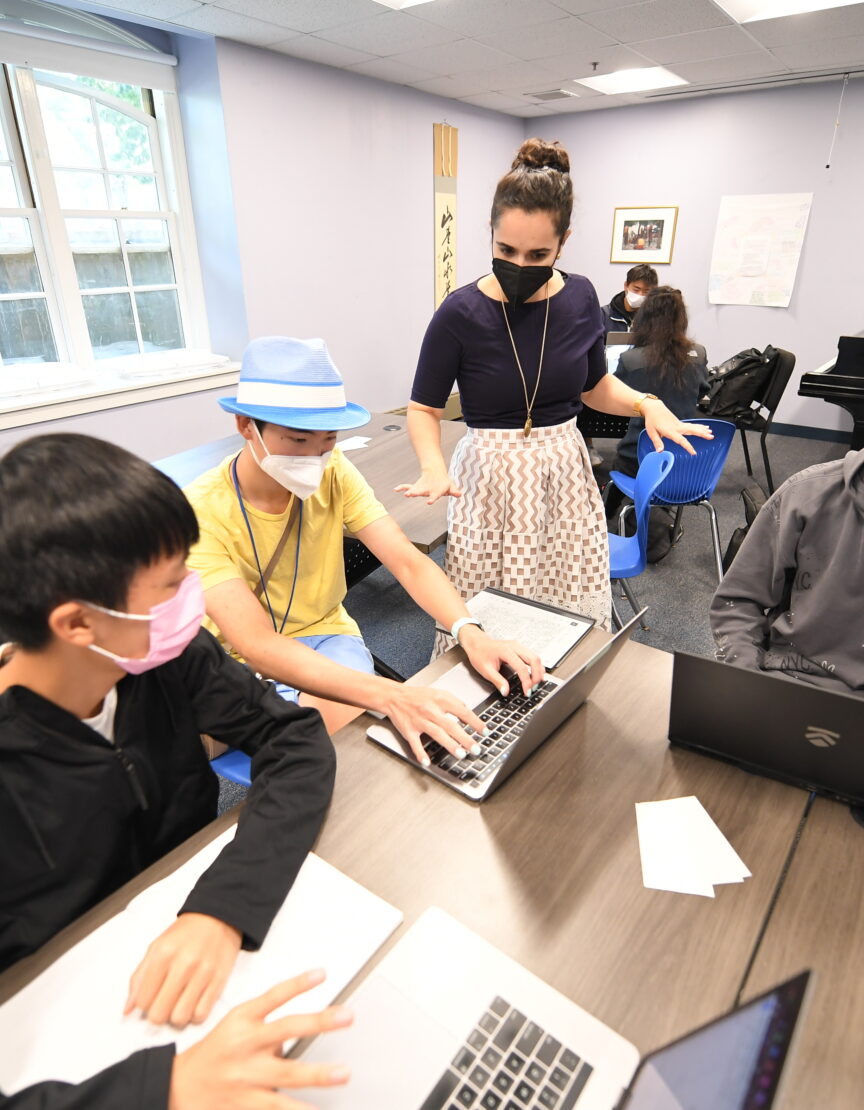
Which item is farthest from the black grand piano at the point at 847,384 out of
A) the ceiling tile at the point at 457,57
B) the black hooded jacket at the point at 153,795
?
the black hooded jacket at the point at 153,795

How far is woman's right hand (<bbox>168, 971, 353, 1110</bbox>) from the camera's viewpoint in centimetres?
54

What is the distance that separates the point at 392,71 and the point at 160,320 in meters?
2.25

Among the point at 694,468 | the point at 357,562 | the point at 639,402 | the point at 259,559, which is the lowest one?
the point at 357,562

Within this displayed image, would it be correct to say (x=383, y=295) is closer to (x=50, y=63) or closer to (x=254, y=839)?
(x=50, y=63)

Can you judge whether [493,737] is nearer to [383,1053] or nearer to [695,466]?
[383,1053]

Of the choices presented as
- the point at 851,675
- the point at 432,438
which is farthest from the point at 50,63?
the point at 851,675

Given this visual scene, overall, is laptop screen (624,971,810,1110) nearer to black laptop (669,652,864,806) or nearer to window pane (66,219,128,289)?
black laptop (669,652,864,806)

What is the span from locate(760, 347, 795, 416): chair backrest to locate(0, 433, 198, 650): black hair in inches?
163

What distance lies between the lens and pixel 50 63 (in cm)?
322

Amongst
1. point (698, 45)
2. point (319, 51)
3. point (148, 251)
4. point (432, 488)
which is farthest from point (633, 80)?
point (432, 488)

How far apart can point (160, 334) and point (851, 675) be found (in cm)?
419

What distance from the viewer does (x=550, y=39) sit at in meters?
3.70

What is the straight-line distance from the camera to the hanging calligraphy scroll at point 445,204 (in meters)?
5.25

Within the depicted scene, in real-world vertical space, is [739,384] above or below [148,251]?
below
